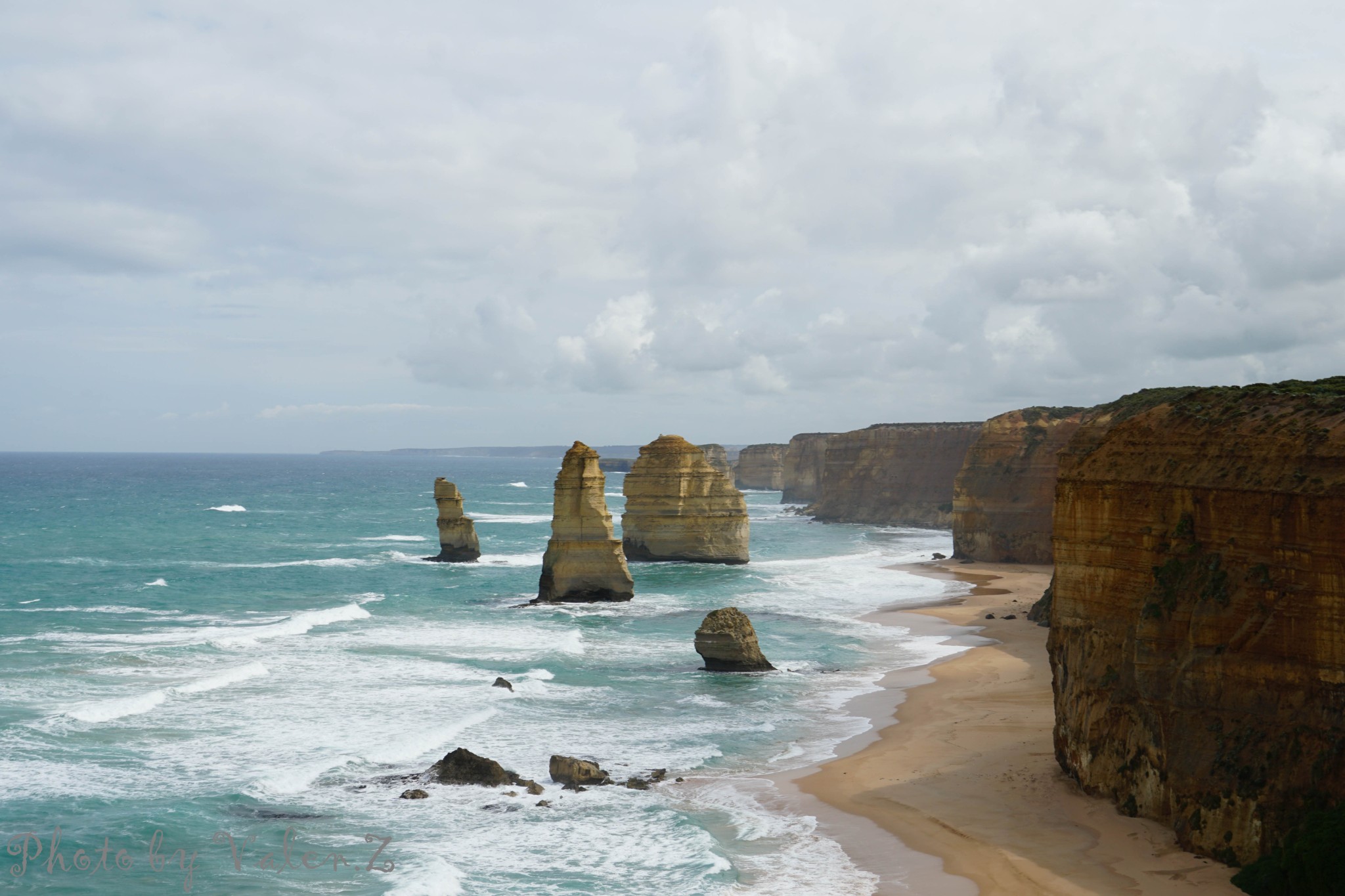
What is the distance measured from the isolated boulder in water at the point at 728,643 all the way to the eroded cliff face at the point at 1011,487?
112 feet

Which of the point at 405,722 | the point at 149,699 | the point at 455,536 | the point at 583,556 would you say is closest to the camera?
the point at 405,722

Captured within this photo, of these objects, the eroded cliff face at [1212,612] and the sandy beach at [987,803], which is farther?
the sandy beach at [987,803]

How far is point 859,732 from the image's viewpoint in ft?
90.4

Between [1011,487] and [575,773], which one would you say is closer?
[575,773]

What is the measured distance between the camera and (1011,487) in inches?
2579

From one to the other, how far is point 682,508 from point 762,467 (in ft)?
374

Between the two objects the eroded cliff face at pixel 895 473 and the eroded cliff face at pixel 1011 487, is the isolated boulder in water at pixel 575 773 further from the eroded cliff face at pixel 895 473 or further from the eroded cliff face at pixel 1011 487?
the eroded cliff face at pixel 895 473

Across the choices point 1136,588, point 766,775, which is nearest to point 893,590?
point 766,775

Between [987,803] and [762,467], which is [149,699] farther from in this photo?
[762,467]

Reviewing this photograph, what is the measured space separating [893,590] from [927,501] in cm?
4633

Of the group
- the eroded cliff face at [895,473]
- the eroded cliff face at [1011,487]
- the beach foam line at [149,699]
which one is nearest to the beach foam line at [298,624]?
the beach foam line at [149,699]

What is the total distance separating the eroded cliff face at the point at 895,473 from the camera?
327 ft

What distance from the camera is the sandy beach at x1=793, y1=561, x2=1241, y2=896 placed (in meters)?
16.8

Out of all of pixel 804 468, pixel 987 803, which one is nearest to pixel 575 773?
pixel 987 803
